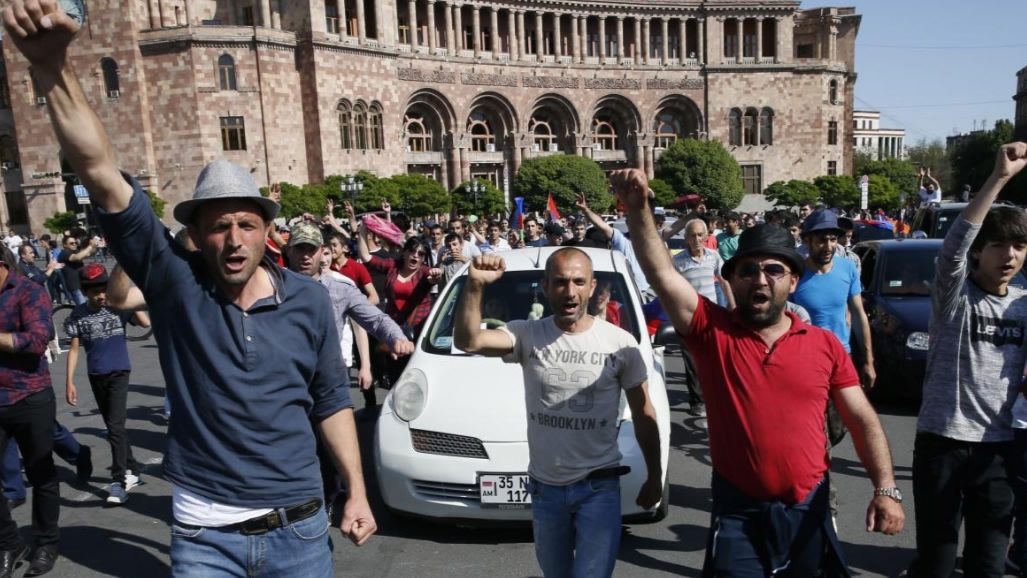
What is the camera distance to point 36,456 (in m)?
4.30

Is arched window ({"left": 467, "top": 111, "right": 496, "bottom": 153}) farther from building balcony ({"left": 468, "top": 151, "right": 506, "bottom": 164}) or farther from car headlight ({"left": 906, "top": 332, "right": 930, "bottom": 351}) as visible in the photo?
car headlight ({"left": 906, "top": 332, "right": 930, "bottom": 351})

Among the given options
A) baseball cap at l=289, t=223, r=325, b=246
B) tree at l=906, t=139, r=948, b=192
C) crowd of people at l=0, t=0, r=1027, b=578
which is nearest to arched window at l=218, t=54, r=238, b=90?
baseball cap at l=289, t=223, r=325, b=246

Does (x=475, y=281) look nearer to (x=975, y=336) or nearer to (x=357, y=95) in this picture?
(x=975, y=336)

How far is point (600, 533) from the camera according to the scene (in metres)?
2.85

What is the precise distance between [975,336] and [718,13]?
58261 millimetres

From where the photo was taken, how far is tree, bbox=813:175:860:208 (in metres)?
48.8

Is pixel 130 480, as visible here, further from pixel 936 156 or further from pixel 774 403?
pixel 936 156

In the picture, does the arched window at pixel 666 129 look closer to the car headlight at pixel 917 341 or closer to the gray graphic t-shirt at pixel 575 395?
the car headlight at pixel 917 341

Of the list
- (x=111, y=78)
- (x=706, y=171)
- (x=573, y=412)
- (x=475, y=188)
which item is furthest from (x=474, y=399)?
(x=706, y=171)

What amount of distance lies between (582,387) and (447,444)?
166 cm

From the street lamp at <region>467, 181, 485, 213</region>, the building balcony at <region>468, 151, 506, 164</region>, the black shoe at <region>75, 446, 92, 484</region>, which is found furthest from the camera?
the building balcony at <region>468, 151, 506, 164</region>

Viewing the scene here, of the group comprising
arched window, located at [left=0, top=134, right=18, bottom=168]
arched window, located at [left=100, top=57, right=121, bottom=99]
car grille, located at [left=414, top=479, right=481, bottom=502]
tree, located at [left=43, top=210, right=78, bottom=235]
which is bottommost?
car grille, located at [left=414, top=479, right=481, bottom=502]

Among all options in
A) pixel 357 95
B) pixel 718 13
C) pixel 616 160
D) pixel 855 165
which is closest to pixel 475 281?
pixel 357 95

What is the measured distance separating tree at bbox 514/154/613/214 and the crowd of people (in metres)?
41.6
